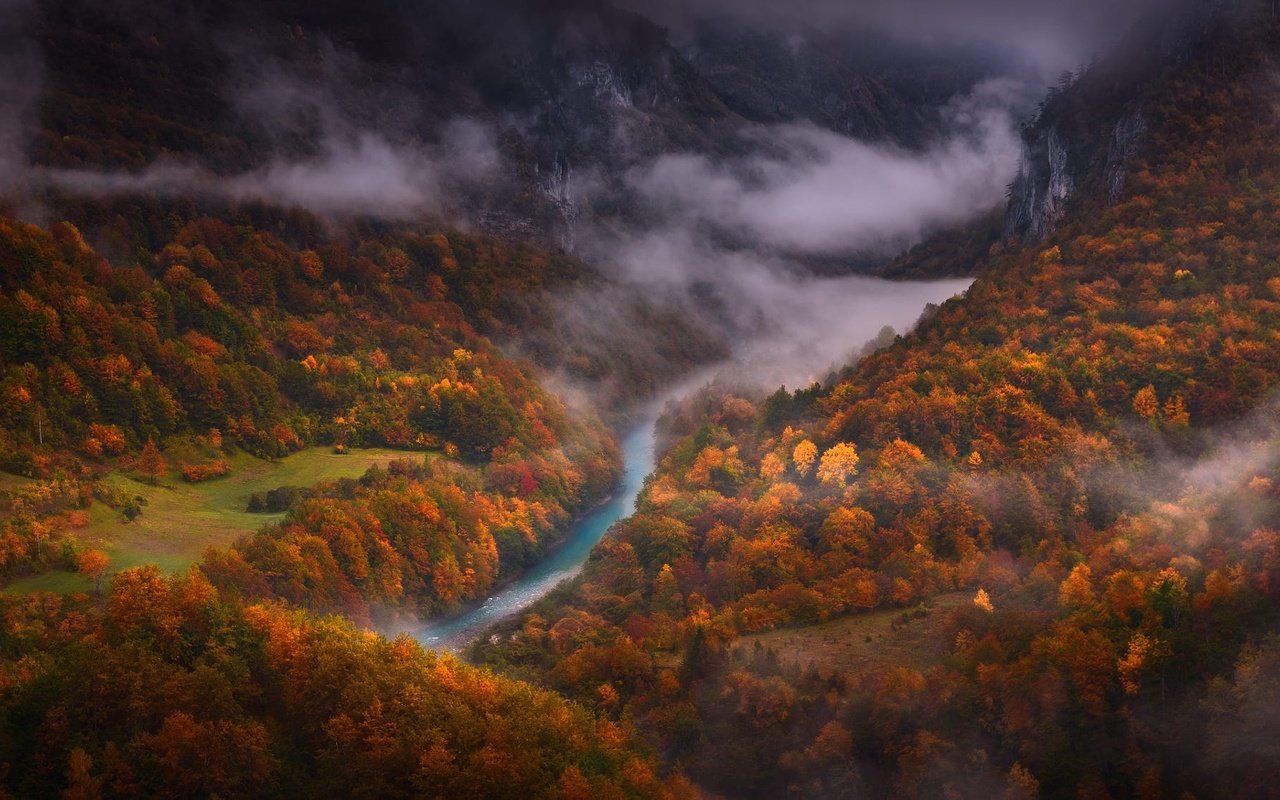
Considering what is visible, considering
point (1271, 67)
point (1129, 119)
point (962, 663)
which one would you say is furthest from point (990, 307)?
point (962, 663)

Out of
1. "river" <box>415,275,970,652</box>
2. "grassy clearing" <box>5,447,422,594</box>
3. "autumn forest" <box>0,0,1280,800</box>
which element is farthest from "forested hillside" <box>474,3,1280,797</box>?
"grassy clearing" <box>5,447,422,594</box>

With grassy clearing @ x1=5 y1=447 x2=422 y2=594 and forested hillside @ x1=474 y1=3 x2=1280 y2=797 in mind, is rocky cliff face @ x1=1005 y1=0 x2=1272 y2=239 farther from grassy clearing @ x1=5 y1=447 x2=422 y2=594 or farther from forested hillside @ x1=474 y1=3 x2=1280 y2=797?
grassy clearing @ x1=5 y1=447 x2=422 y2=594

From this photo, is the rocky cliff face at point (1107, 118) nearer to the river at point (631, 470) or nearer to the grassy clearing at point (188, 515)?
the river at point (631, 470)

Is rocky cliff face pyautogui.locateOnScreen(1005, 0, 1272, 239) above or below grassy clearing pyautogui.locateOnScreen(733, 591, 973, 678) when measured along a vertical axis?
above

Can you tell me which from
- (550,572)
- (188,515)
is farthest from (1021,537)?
(188,515)

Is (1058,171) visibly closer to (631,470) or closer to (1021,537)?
(1021,537)

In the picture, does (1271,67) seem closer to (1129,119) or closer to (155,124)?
(1129,119)
